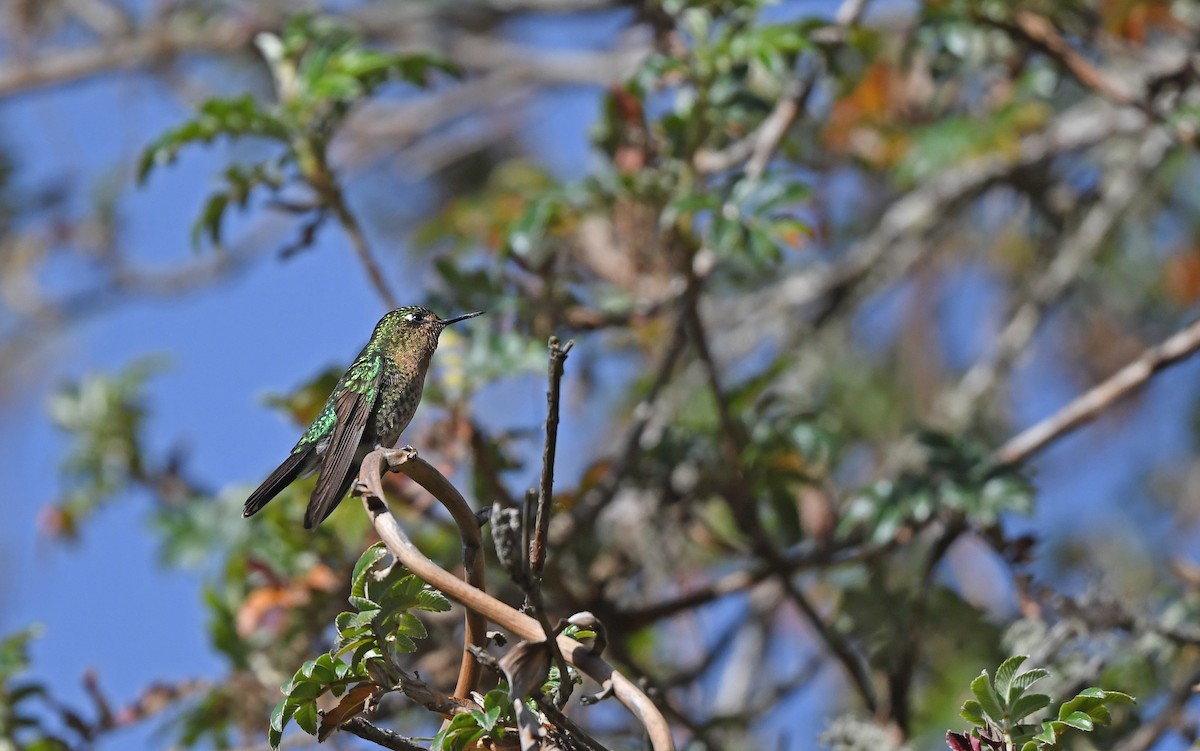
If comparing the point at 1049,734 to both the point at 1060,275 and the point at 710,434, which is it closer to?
the point at 710,434

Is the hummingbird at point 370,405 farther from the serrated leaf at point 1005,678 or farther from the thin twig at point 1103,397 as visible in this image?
the thin twig at point 1103,397

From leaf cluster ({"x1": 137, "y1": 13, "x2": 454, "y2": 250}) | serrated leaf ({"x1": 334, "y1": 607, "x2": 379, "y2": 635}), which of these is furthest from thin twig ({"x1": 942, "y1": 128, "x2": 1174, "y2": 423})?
serrated leaf ({"x1": 334, "y1": 607, "x2": 379, "y2": 635})

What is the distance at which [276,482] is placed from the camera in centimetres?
204

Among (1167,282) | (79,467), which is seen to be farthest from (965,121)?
(79,467)

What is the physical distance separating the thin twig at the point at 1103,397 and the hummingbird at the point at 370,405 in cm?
135

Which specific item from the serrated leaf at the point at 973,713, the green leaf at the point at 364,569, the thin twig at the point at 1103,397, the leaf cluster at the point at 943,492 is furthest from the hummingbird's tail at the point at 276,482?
the thin twig at the point at 1103,397

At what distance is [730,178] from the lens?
10.5ft

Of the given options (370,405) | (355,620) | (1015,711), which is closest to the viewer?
(355,620)

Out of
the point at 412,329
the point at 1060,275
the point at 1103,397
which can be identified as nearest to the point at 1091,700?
the point at 412,329

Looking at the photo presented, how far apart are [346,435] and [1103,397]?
1780 millimetres

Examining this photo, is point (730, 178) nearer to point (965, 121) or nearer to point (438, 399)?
point (438, 399)

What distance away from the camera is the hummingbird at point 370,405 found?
2.07 meters

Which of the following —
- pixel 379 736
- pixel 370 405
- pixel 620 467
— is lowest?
pixel 620 467

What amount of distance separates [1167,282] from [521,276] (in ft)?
10.4
